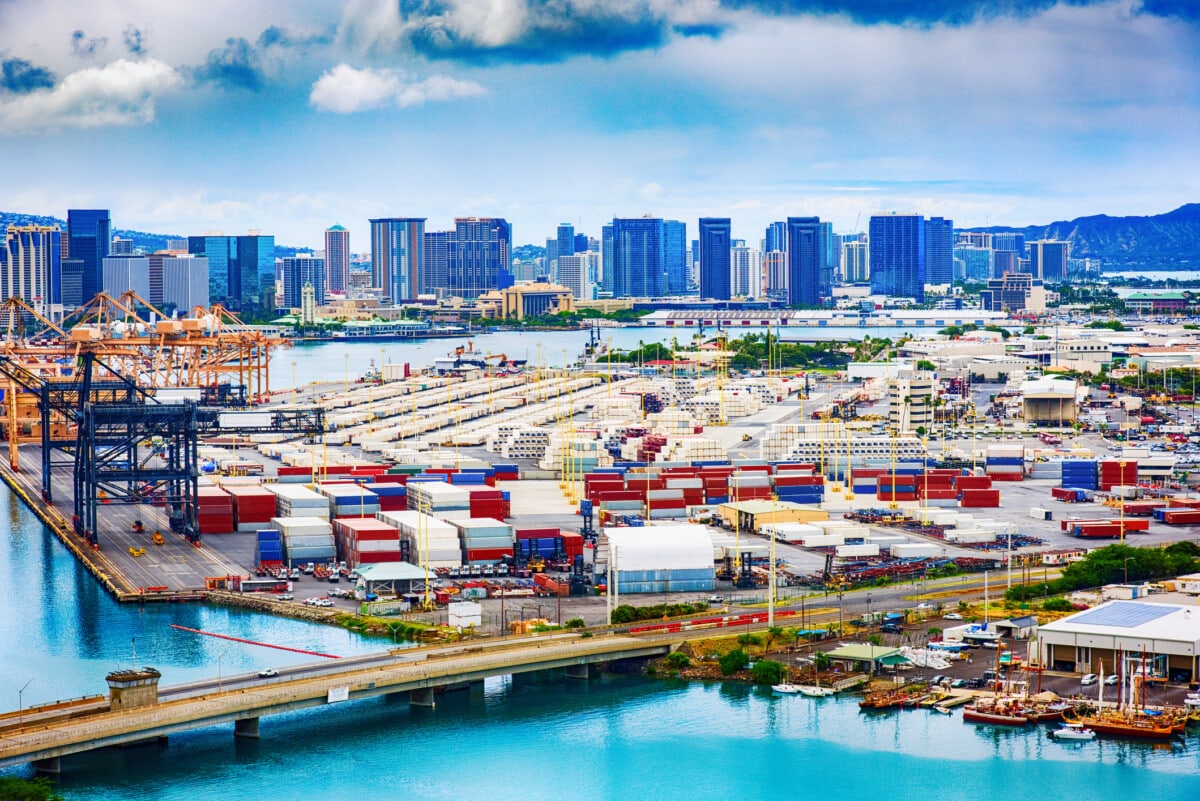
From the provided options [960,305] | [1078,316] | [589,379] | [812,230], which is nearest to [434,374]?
[589,379]

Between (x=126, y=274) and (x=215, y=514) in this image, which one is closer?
(x=215, y=514)

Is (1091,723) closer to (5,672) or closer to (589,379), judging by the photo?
(5,672)

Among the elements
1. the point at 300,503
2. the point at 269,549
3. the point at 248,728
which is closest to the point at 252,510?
the point at 300,503

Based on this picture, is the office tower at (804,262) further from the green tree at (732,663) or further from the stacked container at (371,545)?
the green tree at (732,663)

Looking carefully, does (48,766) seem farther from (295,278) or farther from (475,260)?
(475,260)

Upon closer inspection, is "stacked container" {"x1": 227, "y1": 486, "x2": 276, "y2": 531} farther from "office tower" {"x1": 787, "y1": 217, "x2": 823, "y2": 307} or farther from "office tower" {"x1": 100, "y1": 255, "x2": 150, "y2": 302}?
"office tower" {"x1": 787, "y1": 217, "x2": 823, "y2": 307}

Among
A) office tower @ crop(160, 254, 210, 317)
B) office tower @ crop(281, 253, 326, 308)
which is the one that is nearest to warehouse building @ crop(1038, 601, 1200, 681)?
office tower @ crop(160, 254, 210, 317)
